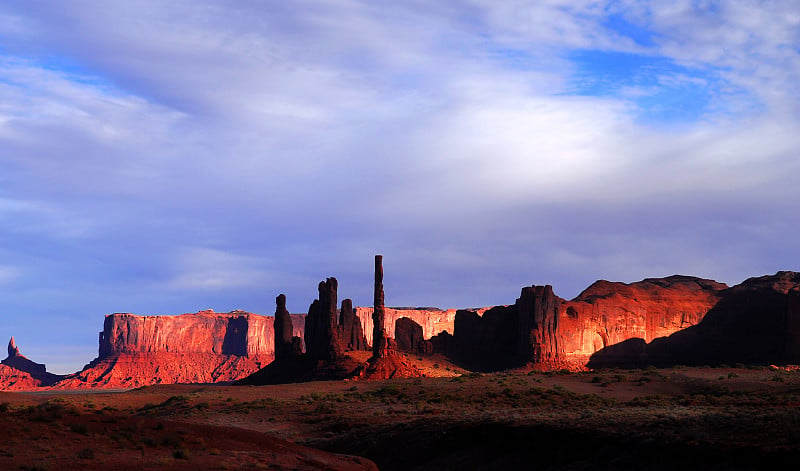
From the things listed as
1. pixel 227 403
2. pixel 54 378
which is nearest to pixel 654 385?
pixel 227 403

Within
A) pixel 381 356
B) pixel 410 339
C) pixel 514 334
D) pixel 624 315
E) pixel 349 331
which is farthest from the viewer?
pixel 410 339

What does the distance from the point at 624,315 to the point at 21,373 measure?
14203cm

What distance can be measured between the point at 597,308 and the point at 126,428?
7940cm

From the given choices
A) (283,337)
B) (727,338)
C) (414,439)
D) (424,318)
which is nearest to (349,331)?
(283,337)

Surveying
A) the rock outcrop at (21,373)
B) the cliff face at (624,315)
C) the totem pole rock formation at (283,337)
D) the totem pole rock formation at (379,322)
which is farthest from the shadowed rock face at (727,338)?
the rock outcrop at (21,373)

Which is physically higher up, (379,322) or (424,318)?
(424,318)

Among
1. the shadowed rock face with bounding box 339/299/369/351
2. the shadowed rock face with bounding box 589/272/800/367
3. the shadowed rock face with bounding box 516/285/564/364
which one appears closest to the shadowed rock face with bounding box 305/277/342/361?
the shadowed rock face with bounding box 339/299/369/351

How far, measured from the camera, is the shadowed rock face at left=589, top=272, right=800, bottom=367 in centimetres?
9169

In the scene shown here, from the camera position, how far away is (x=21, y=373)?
186500 mm

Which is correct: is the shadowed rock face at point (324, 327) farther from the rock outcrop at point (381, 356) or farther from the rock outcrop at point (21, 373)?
the rock outcrop at point (21, 373)

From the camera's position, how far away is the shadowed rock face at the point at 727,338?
301 ft

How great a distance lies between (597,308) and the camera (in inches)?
3802

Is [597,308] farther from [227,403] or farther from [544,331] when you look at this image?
[227,403]

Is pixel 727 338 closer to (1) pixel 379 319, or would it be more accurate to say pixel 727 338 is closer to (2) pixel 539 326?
(2) pixel 539 326
